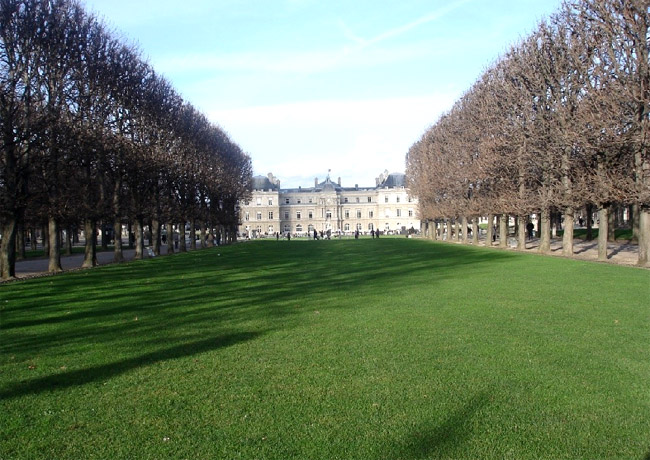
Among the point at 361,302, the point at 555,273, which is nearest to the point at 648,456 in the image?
the point at 361,302

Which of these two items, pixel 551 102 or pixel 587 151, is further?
pixel 551 102

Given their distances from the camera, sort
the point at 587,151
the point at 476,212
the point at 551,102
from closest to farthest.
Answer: the point at 587,151 < the point at 551,102 < the point at 476,212

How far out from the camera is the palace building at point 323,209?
111 meters

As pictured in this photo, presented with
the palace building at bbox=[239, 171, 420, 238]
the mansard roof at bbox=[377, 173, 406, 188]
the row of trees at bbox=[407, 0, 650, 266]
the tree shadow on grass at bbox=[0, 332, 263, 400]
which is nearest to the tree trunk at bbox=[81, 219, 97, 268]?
the tree shadow on grass at bbox=[0, 332, 263, 400]

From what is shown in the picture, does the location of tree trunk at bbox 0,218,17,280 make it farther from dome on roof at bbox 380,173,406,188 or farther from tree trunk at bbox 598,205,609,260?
dome on roof at bbox 380,173,406,188

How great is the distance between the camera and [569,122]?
2197 cm

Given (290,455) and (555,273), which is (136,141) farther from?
(290,455)

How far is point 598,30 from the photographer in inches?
821

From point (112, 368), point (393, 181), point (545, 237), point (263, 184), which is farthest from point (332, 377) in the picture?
point (263, 184)

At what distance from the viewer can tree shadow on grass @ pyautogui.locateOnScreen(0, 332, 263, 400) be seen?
5.75 metres

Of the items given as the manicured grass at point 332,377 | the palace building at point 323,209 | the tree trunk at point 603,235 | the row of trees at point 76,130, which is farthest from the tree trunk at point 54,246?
the palace building at point 323,209

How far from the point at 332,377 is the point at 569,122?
63.9ft

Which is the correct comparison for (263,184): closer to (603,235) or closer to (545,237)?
(545,237)

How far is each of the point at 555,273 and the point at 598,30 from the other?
33.2ft
